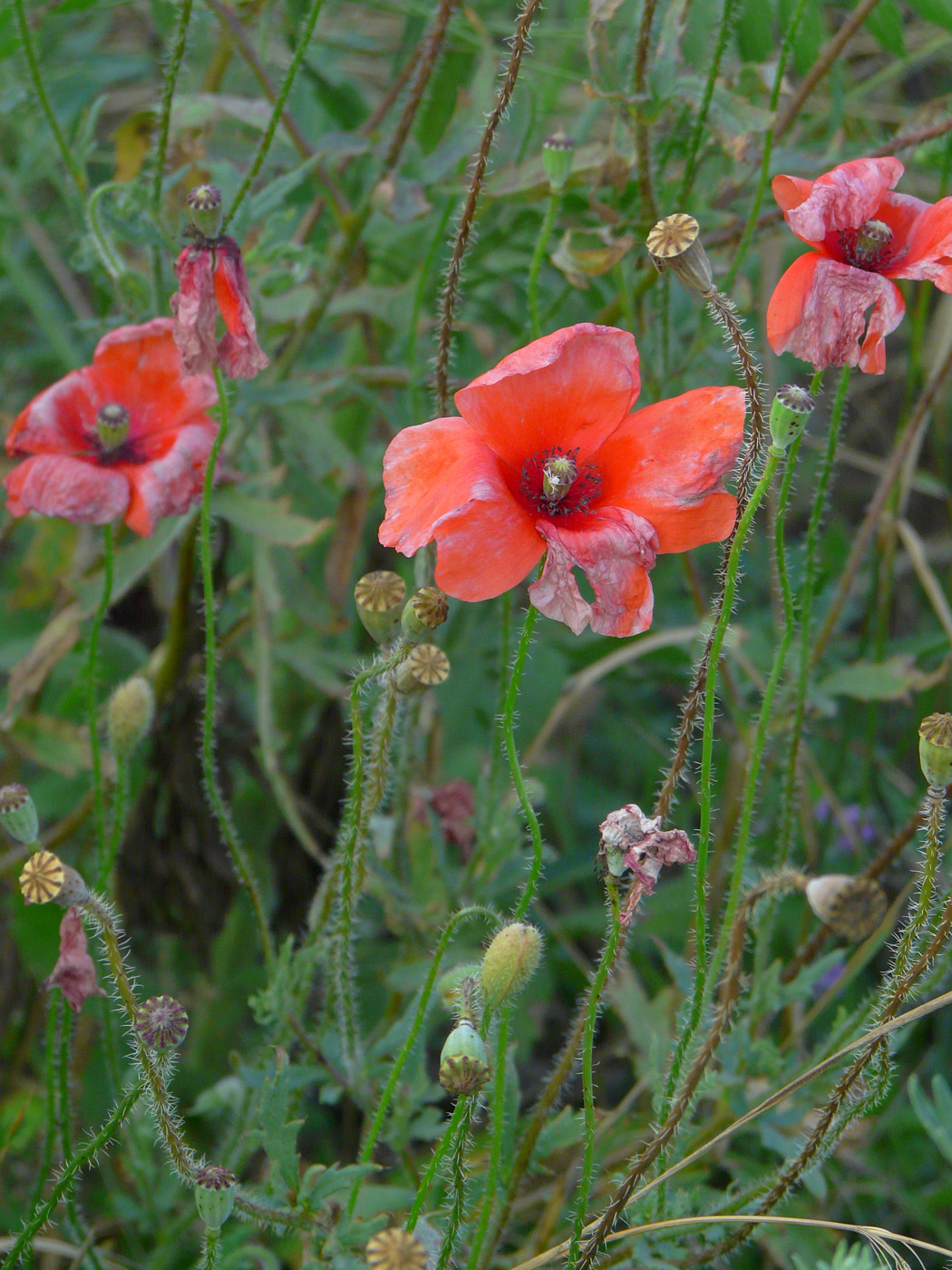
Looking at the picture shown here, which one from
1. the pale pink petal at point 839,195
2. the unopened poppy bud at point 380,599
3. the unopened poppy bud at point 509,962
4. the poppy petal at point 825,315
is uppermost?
the pale pink petal at point 839,195

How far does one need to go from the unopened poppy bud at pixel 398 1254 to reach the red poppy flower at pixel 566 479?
428mm

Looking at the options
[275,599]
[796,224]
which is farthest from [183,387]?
[796,224]

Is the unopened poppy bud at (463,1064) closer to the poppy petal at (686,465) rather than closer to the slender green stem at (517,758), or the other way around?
the slender green stem at (517,758)

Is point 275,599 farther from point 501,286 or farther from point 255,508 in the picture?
point 501,286

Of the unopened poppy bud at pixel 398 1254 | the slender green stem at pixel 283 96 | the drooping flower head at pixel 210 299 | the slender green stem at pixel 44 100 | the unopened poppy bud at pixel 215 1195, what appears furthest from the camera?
the slender green stem at pixel 44 100

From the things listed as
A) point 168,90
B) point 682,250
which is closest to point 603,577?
point 682,250

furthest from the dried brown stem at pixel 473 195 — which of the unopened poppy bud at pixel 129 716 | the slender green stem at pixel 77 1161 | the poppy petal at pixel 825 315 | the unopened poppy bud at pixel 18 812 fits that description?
the slender green stem at pixel 77 1161

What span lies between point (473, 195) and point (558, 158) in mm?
116

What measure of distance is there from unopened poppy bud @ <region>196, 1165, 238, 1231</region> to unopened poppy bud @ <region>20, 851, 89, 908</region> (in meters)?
0.23

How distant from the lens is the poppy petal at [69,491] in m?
1.23

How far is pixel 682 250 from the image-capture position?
0.95 meters

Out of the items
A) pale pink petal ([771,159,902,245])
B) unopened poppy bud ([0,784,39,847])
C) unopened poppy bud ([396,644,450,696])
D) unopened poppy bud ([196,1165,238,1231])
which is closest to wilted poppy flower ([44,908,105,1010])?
unopened poppy bud ([0,784,39,847])

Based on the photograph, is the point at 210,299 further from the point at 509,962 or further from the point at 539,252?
the point at 509,962

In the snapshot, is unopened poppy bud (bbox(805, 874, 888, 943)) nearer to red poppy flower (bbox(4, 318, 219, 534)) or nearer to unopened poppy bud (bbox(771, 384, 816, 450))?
unopened poppy bud (bbox(771, 384, 816, 450))
